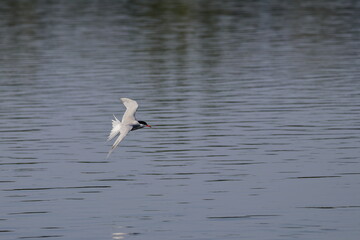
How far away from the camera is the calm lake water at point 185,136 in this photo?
1659 centimetres

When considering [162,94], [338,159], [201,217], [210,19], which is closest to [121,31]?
[210,19]

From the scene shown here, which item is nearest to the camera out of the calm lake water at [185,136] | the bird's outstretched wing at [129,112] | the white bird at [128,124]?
the calm lake water at [185,136]

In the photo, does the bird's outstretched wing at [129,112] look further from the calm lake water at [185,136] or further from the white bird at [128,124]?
the calm lake water at [185,136]

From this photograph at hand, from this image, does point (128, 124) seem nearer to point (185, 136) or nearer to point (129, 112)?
point (129, 112)

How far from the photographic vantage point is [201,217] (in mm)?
16609

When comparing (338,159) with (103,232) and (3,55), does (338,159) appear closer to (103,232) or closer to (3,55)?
(103,232)

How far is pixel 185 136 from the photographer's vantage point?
23391mm

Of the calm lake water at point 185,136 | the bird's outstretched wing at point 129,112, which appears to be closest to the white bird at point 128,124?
the bird's outstretched wing at point 129,112

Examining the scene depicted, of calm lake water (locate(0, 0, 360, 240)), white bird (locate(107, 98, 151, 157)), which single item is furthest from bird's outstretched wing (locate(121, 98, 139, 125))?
calm lake water (locate(0, 0, 360, 240))

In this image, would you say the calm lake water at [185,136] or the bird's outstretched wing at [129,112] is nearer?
the calm lake water at [185,136]

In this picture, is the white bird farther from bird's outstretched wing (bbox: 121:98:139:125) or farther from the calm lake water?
the calm lake water

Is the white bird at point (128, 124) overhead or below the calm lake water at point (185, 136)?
overhead

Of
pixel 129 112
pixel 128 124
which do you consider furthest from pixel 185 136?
pixel 128 124

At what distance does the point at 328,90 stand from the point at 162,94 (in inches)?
206
